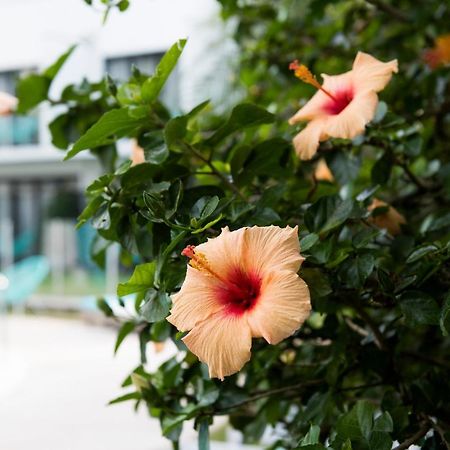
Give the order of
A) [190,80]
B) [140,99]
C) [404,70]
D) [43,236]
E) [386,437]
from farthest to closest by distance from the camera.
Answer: [43,236] < [190,80] < [404,70] < [140,99] < [386,437]

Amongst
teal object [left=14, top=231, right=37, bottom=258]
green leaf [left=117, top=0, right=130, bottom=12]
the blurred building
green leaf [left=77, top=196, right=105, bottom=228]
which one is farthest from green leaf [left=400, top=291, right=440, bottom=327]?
teal object [left=14, top=231, right=37, bottom=258]

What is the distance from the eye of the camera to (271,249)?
1.25ft

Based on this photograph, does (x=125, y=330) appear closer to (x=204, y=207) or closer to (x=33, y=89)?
(x=204, y=207)

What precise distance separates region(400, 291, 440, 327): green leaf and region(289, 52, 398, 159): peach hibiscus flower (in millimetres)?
112

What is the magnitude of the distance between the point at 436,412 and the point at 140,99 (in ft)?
1.04

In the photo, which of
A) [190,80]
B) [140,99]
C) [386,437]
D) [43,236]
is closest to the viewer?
[386,437]

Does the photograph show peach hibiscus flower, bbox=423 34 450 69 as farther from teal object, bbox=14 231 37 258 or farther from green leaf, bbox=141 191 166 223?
teal object, bbox=14 231 37 258

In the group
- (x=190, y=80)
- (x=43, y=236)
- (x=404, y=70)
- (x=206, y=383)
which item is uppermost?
(x=404, y=70)

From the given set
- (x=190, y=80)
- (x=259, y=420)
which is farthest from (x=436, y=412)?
(x=190, y=80)

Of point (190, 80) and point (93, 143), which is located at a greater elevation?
point (93, 143)

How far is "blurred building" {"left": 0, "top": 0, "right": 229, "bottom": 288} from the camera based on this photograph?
4.61m

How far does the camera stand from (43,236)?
684 centimetres

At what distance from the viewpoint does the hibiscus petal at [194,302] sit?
38cm

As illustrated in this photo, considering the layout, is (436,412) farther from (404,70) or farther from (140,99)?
(404,70)
